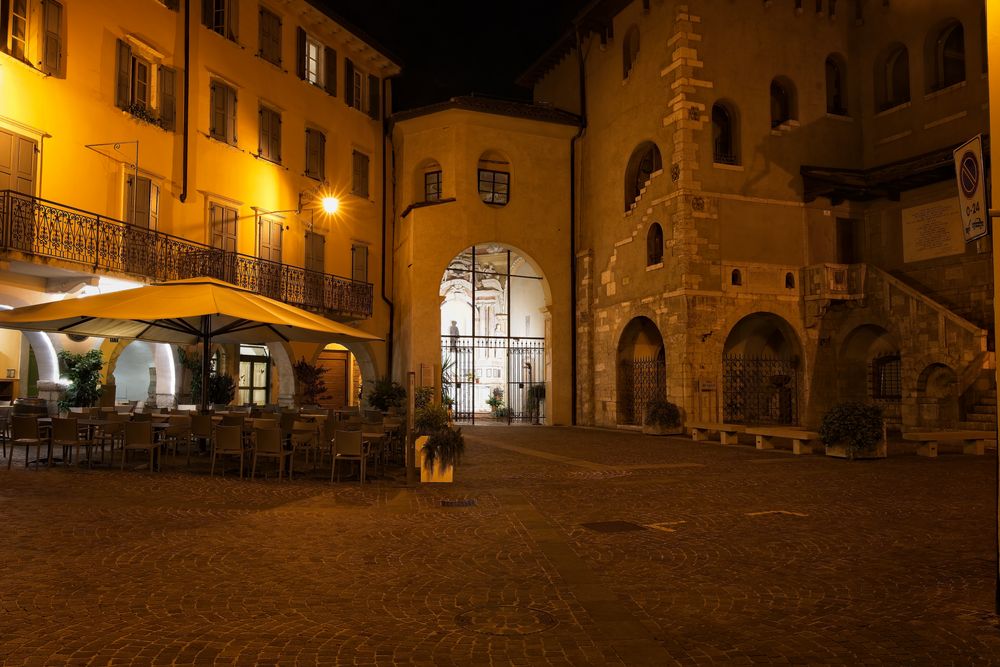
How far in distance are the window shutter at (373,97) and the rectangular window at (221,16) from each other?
5768 mm

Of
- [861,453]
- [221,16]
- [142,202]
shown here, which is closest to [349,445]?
[861,453]

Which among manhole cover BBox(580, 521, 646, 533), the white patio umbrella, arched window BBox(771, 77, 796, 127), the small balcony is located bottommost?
manhole cover BBox(580, 521, 646, 533)

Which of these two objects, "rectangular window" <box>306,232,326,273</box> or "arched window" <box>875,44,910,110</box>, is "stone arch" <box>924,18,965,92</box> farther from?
"rectangular window" <box>306,232,326,273</box>

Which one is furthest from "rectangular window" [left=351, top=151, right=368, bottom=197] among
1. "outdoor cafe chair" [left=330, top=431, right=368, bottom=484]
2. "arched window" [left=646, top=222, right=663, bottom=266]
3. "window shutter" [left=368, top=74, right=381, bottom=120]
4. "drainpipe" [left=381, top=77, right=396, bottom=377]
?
"outdoor cafe chair" [left=330, top=431, right=368, bottom=484]

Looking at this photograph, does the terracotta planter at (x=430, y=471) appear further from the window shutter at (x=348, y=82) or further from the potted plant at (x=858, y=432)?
the window shutter at (x=348, y=82)

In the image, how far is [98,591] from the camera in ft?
17.3

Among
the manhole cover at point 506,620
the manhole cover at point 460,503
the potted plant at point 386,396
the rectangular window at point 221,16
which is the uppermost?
the rectangular window at point 221,16

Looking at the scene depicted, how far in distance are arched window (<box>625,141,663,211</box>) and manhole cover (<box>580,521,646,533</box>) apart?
16719 millimetres

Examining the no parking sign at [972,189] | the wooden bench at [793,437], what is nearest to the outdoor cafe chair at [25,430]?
the no parking sign at [972,189]

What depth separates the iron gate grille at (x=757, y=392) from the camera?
73.9 feet

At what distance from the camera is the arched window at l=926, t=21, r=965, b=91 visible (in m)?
21.3

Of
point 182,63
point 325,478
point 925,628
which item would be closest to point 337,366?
point 182,63

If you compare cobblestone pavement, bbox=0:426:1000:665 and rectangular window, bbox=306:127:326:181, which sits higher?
rectangular window, bbox=306:127:326:181

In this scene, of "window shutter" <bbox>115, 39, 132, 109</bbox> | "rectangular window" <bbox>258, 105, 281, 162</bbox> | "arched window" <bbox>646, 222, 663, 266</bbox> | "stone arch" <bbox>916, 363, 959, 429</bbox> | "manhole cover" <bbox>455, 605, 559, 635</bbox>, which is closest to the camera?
"manhole cover" <bbox>455, 605, 559, 635</bbox>
